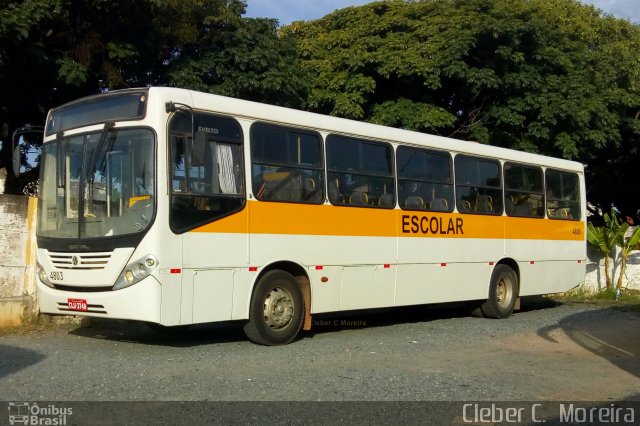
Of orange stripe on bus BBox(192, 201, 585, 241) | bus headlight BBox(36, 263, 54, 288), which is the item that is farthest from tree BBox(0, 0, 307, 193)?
orange stripe on bus BBox(192, 201, 585, 241)

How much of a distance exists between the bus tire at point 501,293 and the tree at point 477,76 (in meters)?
6.55

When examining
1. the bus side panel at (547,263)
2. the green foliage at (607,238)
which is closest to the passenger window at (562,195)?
the bus side panel at (547,263)

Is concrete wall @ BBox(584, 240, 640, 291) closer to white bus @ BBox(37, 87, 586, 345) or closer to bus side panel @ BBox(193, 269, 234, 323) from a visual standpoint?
white bus @ BBox(37, 87, 586, 345)

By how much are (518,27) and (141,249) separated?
1486 centimetres

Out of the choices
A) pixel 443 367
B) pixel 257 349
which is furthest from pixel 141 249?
pixel 443 367

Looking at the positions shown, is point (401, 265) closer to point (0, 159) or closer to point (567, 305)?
point (567, 305)

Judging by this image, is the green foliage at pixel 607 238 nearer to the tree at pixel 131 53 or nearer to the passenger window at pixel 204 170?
the tree at pixel 131 53

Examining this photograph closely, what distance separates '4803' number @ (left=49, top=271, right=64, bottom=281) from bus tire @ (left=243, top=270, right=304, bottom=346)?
2.41 m

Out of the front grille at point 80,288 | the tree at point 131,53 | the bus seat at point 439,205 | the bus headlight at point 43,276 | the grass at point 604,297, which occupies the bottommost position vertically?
the grass at point 604,297

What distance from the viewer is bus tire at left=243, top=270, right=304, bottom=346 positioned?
9195 millimetres

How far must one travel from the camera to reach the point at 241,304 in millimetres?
8953

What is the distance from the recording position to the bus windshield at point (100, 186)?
27.3 feet

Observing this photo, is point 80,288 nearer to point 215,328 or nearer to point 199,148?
point 199,148

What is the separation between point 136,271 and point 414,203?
5252 mm
